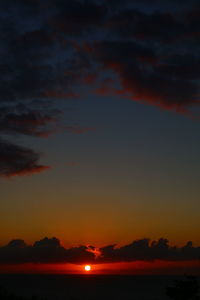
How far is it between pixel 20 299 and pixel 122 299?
59.4 m

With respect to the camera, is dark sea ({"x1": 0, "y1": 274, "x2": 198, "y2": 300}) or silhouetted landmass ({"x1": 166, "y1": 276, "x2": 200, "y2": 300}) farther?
dark sea ({"x1": 0, "y1": 274, "x2": 198, "y2": 300})

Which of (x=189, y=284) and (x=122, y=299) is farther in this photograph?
(x=122, y=299)

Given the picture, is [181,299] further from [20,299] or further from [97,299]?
[97,299]

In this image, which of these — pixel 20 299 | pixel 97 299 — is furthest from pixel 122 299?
pixel 20 299

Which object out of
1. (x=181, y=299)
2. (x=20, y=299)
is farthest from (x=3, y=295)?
(x=181, y=299)

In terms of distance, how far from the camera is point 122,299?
87938 millimetres

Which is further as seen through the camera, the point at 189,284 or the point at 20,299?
the point at 20,299

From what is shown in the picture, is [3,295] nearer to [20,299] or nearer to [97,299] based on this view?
[20,299]

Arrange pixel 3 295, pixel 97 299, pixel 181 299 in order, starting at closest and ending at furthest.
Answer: pixel 181 299
pixel 3 295
pixel 97 299

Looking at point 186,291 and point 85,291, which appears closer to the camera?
point 186,291

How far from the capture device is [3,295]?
31.0m

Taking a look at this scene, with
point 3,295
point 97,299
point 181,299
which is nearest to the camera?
point 181,299

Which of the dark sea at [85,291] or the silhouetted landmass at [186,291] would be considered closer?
the silhouetted landmass at [186,291]

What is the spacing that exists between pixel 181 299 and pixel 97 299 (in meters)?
57.1
